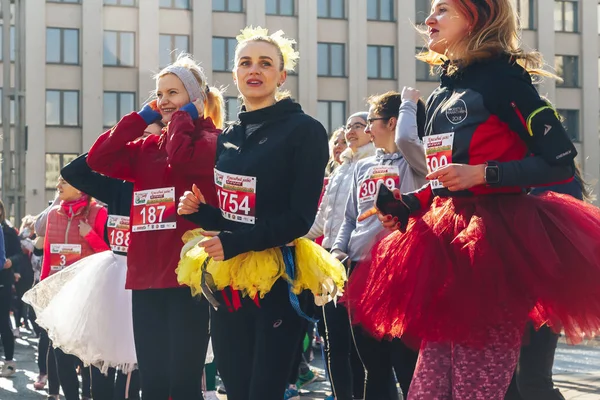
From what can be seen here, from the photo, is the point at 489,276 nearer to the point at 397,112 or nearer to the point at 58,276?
the point at 397,112

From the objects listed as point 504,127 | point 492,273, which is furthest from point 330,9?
point 492,273

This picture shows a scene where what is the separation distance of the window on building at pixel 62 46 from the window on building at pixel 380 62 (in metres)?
12.4

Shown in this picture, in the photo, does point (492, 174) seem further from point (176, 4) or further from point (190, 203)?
point (176, 4)

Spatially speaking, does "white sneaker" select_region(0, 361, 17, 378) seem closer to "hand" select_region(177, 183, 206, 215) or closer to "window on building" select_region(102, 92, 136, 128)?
"hand" select_region(177, 183, 206, 215)

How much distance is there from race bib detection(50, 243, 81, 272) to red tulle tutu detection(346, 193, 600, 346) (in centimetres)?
525

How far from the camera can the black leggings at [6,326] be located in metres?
12.0

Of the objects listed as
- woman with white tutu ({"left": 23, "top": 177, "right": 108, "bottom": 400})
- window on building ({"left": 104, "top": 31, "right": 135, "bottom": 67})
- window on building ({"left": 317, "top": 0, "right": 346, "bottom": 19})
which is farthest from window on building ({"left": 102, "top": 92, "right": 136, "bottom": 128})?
woman with white tutu ({"left": 23, "top": 177, "right": 108, "bottom": 400})

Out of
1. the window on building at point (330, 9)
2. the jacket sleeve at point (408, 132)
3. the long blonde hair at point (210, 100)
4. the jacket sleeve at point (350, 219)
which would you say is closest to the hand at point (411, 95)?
the jacket sleeve at point (408, 132)

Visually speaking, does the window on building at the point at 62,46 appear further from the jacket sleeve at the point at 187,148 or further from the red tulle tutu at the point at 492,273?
the red tulle tutu at the point at 492,273

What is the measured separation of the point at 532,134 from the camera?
12.8 feet

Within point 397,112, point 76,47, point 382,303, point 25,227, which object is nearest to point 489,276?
point 382,303

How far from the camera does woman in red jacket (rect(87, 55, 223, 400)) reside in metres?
5.33

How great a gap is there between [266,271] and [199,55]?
38654 millimetres

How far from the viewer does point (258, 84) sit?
15.9 ft
